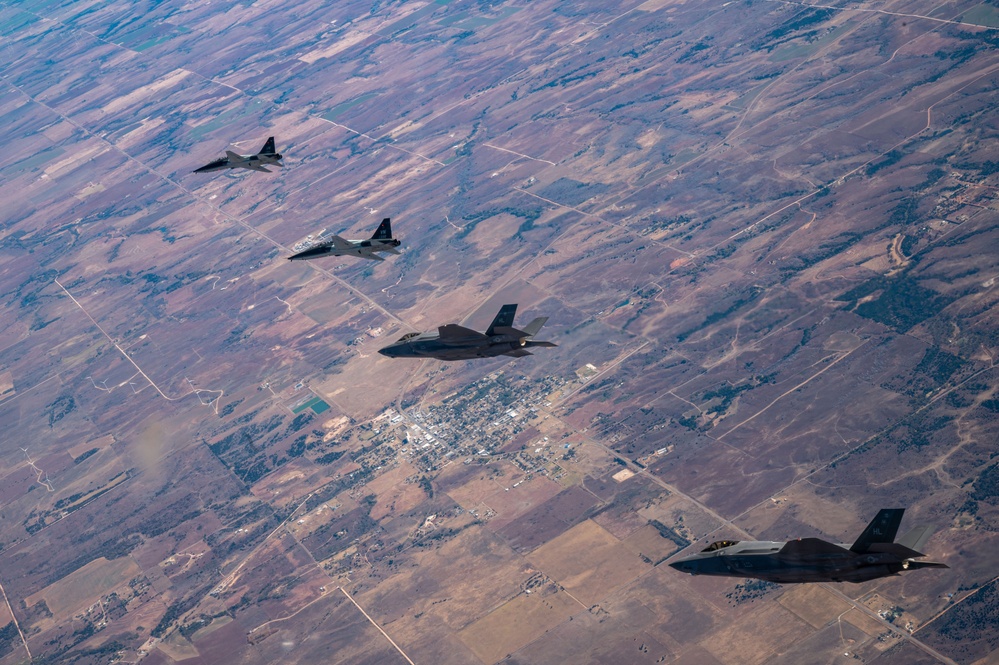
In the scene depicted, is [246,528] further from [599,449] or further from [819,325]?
[819,325]

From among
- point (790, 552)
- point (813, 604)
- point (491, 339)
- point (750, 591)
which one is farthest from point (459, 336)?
point (813, 604)

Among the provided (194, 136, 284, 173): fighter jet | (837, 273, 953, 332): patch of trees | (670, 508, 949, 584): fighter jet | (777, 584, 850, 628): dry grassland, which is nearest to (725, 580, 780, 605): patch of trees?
(777, 584, 850, 628): dry grassland

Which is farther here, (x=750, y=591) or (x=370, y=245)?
(x=750, y=591)

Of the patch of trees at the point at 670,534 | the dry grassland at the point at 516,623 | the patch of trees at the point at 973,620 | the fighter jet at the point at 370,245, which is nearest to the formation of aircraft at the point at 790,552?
the fighter jet at the point at 370,245

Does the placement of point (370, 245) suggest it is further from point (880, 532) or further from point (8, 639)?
point (8, 639)

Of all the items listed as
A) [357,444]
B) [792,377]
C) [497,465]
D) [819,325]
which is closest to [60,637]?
[357,444]

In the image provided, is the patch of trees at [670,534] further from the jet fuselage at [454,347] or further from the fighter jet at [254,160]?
the fighter jet at [254,160]
